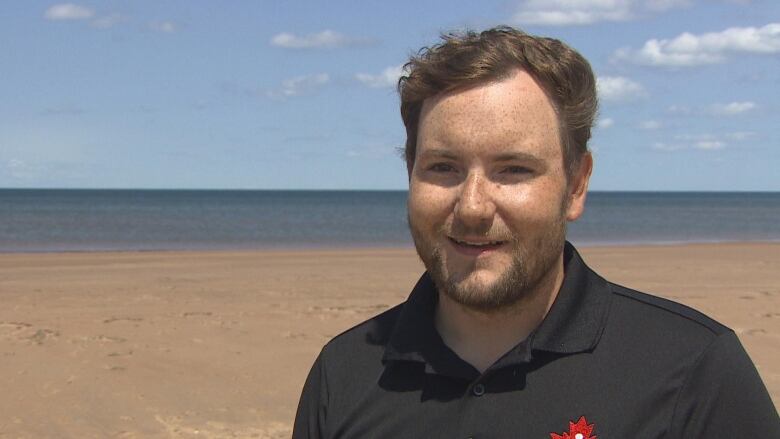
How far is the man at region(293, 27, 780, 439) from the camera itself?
76.4 inches

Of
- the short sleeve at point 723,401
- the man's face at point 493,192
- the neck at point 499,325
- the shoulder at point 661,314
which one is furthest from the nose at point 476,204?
the short sleeve at point 723,401

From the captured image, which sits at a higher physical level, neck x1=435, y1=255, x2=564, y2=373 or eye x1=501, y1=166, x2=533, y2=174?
eye x1=501, y1=166, x2=533, y2=174

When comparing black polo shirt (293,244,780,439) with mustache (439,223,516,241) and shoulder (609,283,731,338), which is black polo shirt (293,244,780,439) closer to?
shoulder (609,283,731,338)

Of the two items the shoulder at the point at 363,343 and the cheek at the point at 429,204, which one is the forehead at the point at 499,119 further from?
the shoulder at the point at 363,343

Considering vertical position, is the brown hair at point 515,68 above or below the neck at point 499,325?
above

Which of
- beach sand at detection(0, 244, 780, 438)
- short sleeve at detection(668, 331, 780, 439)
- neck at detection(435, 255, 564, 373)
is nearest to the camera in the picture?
short sleeve at detection(668, 331, 780, 439)

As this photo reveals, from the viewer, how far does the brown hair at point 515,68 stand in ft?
6.82

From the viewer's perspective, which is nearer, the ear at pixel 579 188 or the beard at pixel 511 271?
the beard at pixel 511 271

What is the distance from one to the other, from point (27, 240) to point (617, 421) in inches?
1287

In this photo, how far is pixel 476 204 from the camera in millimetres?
2027

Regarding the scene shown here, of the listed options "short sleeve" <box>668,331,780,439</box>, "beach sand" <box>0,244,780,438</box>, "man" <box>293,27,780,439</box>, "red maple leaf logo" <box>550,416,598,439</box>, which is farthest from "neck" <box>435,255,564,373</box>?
"beach sand" <box>0,244,780,438</box>

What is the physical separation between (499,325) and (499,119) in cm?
48

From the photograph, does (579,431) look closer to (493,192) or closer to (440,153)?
(493,192)

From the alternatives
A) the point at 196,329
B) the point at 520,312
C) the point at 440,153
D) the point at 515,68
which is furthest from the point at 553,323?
the point at 196,329
